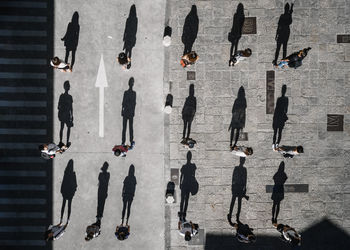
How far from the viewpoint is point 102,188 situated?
11375 mm

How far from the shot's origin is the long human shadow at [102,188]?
11359 mm

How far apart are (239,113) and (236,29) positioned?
4.08 metres

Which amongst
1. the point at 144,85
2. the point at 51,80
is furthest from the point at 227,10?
the point at 51,80

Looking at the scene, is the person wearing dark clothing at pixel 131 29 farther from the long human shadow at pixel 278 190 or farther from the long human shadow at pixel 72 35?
the long human shadow at pixel 278 190

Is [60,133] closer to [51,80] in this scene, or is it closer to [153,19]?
[51,80]

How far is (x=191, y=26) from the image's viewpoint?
37.0 ft

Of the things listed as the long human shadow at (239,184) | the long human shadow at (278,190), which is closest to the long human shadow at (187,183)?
the long human shadow at (239,184)

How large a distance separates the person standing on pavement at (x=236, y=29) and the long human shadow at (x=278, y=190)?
20.2ft

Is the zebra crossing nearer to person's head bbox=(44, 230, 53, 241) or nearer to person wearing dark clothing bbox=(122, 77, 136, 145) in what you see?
person's head bbox=(44, 230, 53, 241)

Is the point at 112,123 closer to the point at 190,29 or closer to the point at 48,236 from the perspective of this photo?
the point at 48,236

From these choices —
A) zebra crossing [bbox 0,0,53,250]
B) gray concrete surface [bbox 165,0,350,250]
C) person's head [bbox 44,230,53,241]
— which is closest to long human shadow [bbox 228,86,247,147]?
gray concrete surface [bbox 165,0,350,250]

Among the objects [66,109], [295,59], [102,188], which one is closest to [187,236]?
[102,188]

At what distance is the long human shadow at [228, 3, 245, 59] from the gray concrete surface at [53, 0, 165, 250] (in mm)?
3446

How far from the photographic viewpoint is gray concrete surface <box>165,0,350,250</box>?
36.9 feet
